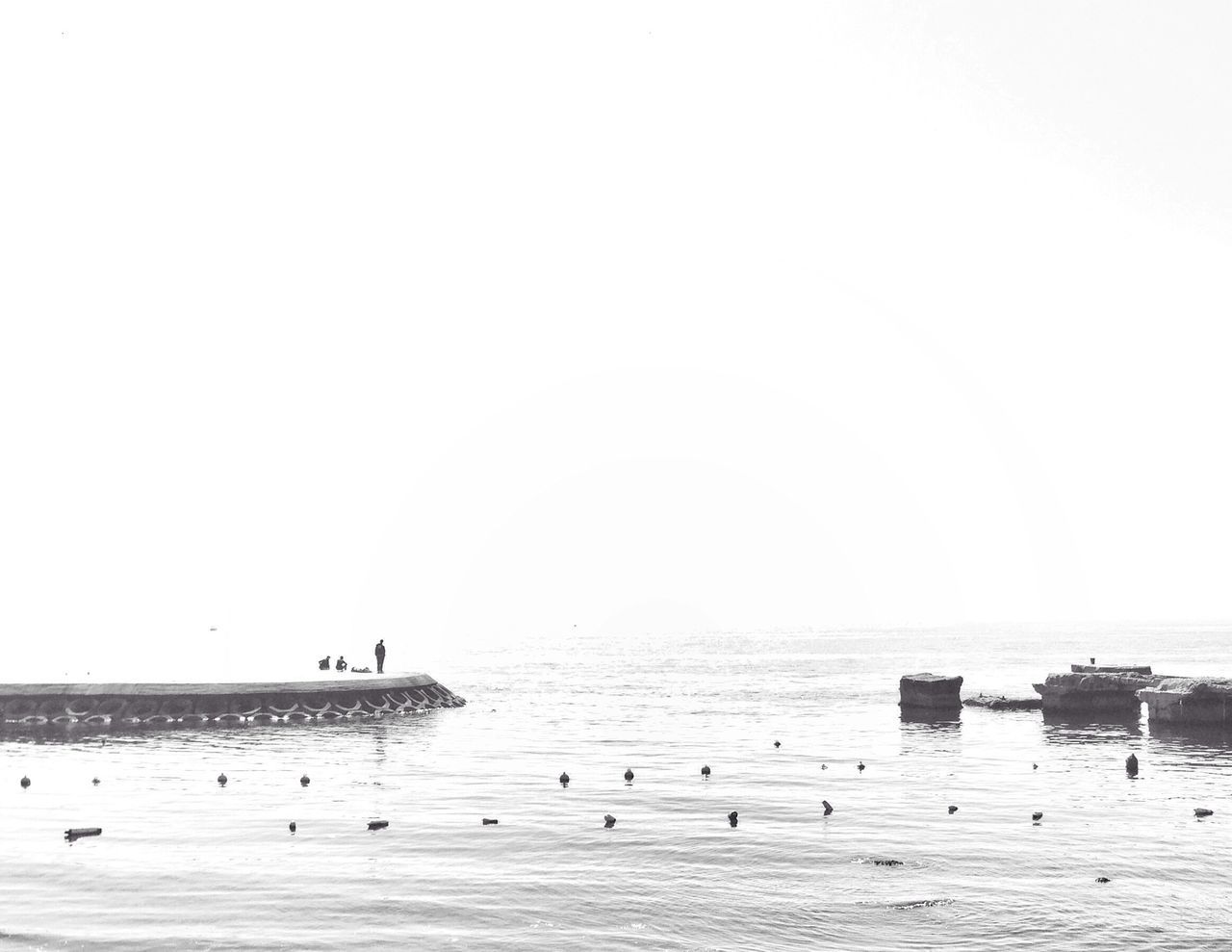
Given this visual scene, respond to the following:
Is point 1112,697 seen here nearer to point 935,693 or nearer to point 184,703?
point 935,693

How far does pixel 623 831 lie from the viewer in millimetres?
34250

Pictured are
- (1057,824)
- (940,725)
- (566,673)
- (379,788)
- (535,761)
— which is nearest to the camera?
(1057,824)

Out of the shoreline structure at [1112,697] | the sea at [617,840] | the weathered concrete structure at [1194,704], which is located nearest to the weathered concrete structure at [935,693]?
the shoreline structure at [1112,697]

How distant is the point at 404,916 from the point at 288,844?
346 inches

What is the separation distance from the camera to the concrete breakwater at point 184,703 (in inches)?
2589

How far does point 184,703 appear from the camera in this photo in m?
67.5

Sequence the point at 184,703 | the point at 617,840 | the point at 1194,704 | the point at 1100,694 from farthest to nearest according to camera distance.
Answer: the point at 1100,694 → the point at 184,703 → the point at 1194,704 → the point at 617,840

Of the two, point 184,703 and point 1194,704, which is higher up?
point 1194,704

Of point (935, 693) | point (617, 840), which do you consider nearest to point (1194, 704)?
point (935, 693)

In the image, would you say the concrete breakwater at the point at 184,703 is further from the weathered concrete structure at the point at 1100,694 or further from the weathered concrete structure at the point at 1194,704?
the weathered concrete structure at the point at 1194,704

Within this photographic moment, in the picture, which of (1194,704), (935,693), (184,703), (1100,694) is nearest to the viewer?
(1194,704)

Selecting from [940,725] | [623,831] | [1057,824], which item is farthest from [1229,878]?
[940,725]

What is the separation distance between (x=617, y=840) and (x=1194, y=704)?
41575 millimetres

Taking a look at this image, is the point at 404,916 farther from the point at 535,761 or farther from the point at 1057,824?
the point at 535,761
